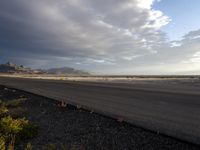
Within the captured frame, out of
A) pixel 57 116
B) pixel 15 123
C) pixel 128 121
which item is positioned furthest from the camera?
pixel 57 116

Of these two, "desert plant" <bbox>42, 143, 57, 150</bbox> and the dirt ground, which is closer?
"desert plant" <bbox>42, 143, 57, 150</bbox>

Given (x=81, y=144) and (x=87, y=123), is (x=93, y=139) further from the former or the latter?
(x=87, y=123)

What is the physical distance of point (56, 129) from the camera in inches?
449

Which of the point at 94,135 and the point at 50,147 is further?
the point at 94,135

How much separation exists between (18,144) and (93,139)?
2.64 m

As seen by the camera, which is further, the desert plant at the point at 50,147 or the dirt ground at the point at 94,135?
the dirt ground at the point at 94,135

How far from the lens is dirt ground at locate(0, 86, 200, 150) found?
8.62m

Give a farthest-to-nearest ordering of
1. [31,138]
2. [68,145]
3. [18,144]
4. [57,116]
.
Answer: [57,116] < [31,138] < [18,144] < [68,145]

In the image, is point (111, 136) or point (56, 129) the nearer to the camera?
point (111, 136)

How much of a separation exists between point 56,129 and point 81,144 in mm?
2704

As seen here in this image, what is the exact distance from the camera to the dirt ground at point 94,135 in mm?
8617

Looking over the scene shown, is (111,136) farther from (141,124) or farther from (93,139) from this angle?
(141,124)

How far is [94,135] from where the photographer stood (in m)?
10.1

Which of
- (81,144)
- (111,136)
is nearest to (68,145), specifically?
(81,144)
